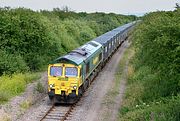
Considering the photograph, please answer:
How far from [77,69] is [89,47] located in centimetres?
732

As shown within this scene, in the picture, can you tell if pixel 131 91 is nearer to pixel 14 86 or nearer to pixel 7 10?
pixel 14 86

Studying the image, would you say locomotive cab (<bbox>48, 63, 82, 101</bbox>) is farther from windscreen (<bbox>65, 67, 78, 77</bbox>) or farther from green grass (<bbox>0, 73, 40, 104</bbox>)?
green grass (<bbox>0, 73, 40, 104</bbox>)

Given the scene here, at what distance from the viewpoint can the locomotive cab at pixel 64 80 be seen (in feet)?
71.1

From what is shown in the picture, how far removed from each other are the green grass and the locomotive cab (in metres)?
2.69

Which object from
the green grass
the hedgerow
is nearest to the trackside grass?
the green grass

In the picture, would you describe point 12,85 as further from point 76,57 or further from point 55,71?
point 76,57

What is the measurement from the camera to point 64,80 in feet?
71.3

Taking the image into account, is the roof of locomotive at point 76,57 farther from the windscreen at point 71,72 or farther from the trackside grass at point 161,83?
the trackside grass at point 161,83

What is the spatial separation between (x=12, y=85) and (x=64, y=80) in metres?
4.70

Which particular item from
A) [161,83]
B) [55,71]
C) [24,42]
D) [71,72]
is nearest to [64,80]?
[71,72]

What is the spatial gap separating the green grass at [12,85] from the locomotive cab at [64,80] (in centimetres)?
269

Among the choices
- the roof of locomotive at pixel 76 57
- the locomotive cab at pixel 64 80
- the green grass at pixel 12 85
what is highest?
the roof of locomotive at pixel 76 57

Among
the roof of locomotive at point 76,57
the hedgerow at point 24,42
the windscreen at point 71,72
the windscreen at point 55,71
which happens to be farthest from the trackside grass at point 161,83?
the hedgerow at point 24,42

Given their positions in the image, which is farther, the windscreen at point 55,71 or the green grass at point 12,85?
the green grass at point 12,85
